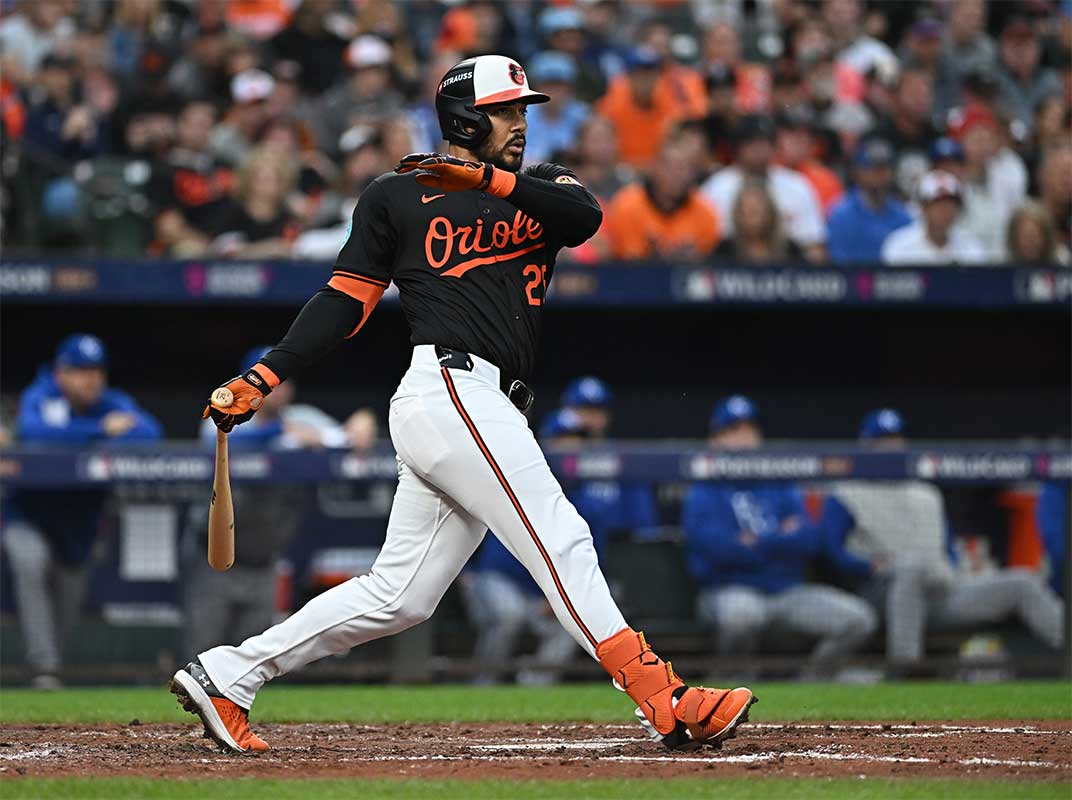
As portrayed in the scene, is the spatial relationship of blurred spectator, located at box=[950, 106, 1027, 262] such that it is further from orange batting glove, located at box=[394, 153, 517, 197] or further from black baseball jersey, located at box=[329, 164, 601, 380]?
orange batting glove, located at box=[394, 153, 517, 197]

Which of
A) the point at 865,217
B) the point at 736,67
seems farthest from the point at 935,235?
the point at 736,67

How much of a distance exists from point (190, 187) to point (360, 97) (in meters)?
1.38

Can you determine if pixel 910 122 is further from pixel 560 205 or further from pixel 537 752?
pixel 537 752

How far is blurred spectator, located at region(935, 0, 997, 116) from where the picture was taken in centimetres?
1157

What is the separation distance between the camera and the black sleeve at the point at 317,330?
434 centimetres

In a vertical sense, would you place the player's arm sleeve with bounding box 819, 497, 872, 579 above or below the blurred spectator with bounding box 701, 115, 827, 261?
below

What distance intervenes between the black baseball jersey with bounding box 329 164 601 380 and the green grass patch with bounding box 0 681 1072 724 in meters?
1.64

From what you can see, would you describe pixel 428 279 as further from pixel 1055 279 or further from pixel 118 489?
pixel 1055 279

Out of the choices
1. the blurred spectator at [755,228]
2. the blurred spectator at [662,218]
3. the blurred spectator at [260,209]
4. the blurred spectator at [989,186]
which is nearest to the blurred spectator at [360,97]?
the blurred spectator at [260,209]

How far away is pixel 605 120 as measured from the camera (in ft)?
32.2

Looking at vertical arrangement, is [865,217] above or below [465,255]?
above

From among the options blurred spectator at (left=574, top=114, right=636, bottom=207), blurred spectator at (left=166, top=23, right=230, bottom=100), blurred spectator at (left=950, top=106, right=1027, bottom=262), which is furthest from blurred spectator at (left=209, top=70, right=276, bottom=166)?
blurred spectator at (left=950, top=106, right=1027, bottom=262)

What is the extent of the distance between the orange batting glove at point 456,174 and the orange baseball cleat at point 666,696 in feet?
3.67

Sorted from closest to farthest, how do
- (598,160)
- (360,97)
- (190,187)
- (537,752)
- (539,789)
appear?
(539,789) → (537,752) → (190,187) → (598,160) → (360,97)
